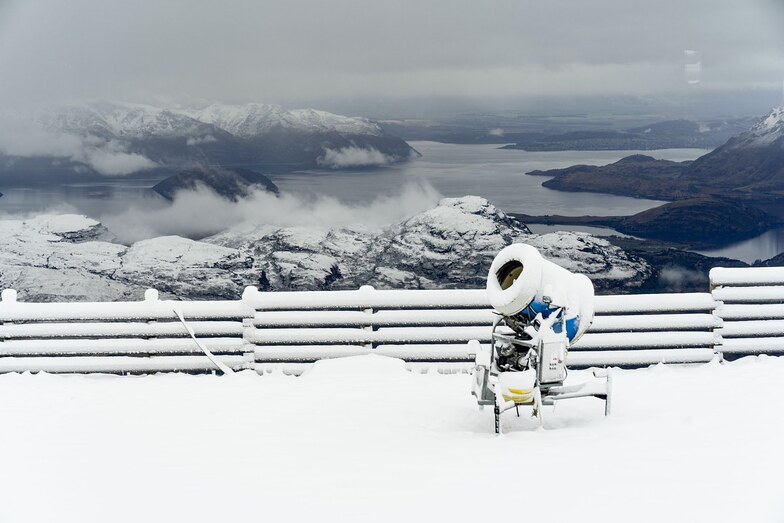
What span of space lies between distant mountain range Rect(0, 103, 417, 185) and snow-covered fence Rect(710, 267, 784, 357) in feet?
20.8

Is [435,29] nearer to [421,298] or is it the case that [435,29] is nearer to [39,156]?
[421,298]

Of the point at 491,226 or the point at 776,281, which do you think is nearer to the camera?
the point at 776,281

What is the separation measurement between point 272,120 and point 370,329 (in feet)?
19.8

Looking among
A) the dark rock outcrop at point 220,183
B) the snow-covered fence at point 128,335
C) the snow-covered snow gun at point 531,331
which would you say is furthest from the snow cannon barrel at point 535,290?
the dark rock outcrop at point 220,183

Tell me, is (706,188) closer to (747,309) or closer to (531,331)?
(747,309)

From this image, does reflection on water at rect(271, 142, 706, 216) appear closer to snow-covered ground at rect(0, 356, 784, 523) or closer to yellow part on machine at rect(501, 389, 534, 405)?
A: snow-covered ground at rect(0, 356, 784, 523)

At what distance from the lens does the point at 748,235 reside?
42.8ft

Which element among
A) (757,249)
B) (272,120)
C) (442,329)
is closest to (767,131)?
(757,249)

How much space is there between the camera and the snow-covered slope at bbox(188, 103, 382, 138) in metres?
12.9

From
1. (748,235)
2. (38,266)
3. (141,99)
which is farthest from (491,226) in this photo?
(38,266)

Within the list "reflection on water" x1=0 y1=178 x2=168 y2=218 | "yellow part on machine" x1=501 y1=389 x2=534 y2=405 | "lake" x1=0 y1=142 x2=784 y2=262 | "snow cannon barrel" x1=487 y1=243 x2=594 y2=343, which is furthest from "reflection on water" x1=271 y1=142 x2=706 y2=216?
"yellow part on machine" x1=501 y1=389 x2=534 y2=405

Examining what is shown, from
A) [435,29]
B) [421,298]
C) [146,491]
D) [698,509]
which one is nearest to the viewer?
[698,509]

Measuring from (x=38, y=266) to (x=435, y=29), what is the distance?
25.5ft

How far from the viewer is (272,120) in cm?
1309
